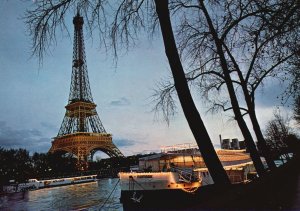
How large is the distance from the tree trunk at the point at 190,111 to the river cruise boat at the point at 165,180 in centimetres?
1602

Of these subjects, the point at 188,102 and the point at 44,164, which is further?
the point at 44,164

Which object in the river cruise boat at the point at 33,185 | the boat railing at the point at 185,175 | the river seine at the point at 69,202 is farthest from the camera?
the river cruise boat at the point at 33,185

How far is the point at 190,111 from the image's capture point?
612 centimetres

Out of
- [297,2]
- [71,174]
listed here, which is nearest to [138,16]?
[297,2]

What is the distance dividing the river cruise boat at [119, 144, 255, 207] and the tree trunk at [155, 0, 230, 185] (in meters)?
16.0

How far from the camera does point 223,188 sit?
611cm

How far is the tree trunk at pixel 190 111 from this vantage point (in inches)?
241

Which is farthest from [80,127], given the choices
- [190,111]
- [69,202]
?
[190,111]

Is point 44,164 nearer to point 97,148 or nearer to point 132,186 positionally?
point 97,148

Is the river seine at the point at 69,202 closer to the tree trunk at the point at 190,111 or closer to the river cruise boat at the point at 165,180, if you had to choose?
the river cruise boat at the point at 165,180

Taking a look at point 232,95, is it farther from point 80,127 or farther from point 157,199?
point 80,127

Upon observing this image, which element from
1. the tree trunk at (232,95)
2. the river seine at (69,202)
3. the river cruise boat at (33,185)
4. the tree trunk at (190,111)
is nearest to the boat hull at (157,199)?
the river seine at (69,202)

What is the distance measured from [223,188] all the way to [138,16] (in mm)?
4484

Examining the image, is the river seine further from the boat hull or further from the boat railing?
the boat railing
